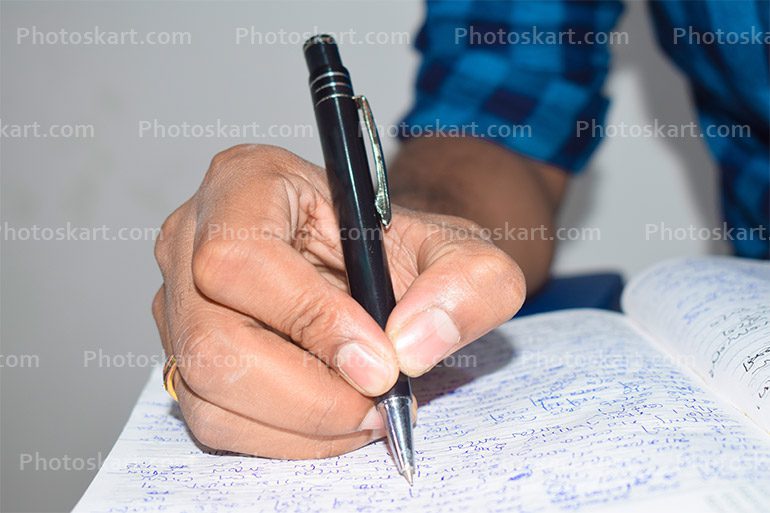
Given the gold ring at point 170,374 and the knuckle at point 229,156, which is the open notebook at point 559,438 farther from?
the knuckle at point 229,156

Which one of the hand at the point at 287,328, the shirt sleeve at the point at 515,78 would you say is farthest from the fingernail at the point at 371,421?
the shirt sleeve at the point at 515,78

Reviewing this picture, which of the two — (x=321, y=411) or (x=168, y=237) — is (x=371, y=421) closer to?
(x=321, y=411)

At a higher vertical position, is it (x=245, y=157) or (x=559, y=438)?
(x=245, y=157)

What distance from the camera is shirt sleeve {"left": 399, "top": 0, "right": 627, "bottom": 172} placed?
80 cm

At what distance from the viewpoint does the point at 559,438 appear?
0.39m

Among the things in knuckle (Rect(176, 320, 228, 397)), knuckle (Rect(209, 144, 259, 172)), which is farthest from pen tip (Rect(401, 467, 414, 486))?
knuckle (Rect(209, 144, 259, 172))

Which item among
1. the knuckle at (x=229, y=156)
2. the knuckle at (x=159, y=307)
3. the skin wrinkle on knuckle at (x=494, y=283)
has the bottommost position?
the knuckle at (x=159, y=307)

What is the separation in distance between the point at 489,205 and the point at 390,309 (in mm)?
323

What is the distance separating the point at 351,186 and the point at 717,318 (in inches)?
10.6

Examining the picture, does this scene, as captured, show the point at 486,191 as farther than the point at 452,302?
Yes

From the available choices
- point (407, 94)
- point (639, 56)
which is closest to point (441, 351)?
point (407, 94)

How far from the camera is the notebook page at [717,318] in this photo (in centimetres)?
43

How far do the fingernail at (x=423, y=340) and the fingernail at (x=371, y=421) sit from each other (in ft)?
0.10

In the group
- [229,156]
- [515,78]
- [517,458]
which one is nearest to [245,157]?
[229,156]
